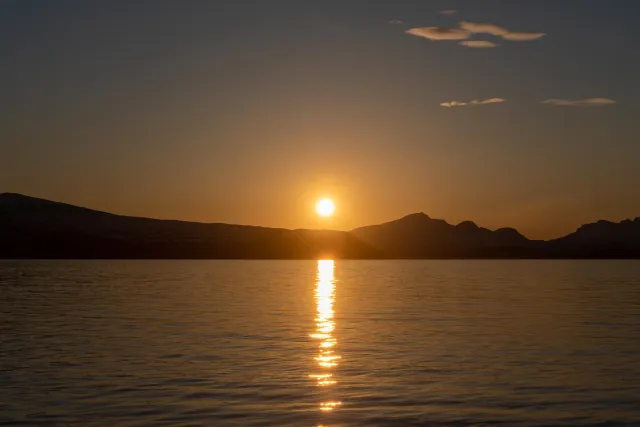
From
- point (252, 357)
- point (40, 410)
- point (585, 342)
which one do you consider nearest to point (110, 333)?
point (252, 357)

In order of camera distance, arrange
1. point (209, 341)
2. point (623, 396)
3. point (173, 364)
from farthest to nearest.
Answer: point (209, 341) → point (173, 364) → point (623, 396)

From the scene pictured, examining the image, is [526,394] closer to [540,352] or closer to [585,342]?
[540,352]

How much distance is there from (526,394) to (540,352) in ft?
35.7

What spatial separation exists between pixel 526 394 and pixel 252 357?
41.9 feet

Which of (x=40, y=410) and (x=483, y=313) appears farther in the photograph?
(x=483, y=313)

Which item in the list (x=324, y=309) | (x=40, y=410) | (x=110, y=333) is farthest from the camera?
(x=324, y=309)

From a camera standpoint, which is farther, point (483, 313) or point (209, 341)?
point (483, 313)

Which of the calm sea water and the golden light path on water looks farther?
the golden light path on water

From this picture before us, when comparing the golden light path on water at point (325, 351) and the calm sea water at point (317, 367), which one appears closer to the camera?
the calm sea water at point (317, 367)

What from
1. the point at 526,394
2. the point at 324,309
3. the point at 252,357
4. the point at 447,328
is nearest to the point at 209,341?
the point at 252,357

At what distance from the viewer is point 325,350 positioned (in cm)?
3775

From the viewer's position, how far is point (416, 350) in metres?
37.5

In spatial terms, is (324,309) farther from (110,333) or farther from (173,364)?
(173,364)

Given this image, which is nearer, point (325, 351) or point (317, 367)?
point (317, 367)
